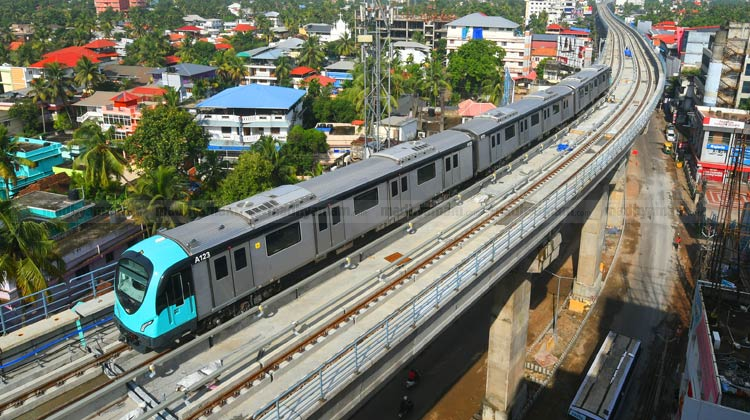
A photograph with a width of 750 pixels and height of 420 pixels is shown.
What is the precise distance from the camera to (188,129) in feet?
162

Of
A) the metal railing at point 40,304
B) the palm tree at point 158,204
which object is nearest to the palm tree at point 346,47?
the palm tree at point 158,204

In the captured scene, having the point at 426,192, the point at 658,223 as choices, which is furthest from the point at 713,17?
the point at 426,192

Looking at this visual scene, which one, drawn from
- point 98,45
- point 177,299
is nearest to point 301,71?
point 98,45

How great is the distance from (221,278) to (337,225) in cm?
607

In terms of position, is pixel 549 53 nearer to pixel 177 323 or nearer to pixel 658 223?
pixel 658 223

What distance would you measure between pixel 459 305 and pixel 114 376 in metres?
11.6

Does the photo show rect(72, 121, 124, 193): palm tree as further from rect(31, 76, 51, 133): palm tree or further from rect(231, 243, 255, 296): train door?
rect(31, 76, 51, 133): palm tree

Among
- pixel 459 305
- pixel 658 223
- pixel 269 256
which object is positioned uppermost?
pixel 269 256

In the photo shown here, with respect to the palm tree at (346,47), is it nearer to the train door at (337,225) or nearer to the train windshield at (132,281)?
the train door at (337,225)

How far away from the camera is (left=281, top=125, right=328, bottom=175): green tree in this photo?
55938 millimetres

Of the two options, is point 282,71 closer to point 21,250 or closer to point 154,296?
point 21,250

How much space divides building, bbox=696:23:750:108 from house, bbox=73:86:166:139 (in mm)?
70176

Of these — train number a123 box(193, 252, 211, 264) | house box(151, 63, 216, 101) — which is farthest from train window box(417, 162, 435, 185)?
house box(151, 63, 216, 101)

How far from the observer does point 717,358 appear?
2159 centimetres
